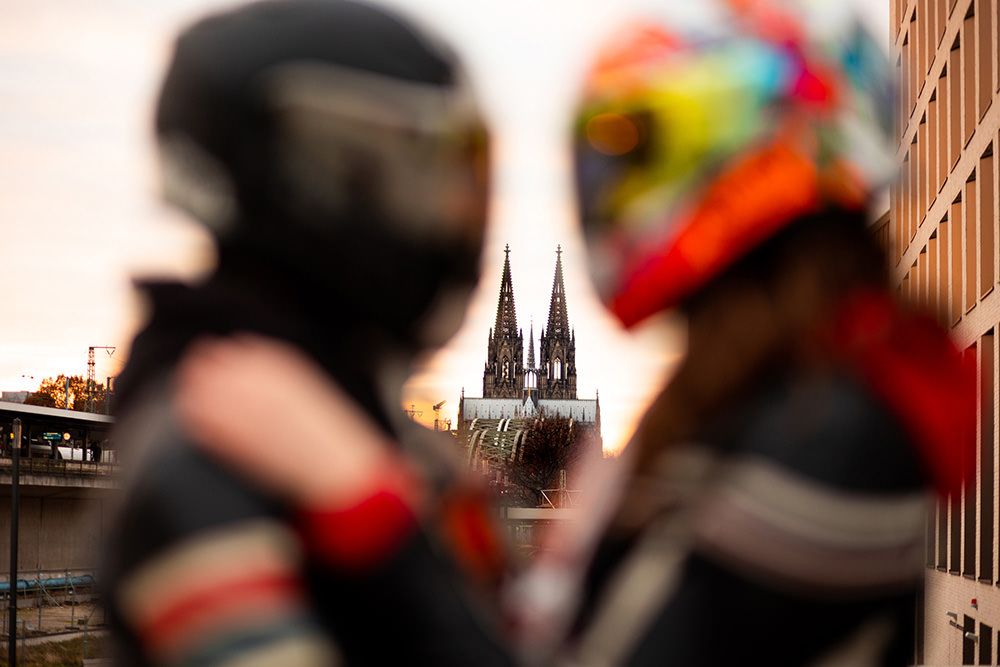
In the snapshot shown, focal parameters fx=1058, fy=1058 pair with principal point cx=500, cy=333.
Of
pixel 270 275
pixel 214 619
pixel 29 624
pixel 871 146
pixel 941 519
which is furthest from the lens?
pixel 29 624

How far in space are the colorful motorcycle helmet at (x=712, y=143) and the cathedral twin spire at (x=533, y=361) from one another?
119 metres

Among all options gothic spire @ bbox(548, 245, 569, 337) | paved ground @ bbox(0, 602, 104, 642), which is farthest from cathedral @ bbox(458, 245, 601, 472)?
paved ground @ bbox(0, 602, 104, 642)

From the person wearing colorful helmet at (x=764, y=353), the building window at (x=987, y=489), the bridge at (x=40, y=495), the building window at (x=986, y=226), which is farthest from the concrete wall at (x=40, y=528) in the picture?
the person wearing colorful helmet at (x=764, y=353)

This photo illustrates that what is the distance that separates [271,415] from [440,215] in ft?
1.00

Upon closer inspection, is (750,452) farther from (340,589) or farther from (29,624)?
(29,624)

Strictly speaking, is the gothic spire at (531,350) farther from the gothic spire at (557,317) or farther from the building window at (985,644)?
the building window at (985,644)

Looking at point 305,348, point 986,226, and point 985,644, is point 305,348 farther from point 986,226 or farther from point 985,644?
point 985,644

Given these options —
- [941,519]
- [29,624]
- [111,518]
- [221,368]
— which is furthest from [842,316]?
[29,624]

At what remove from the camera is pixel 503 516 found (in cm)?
158

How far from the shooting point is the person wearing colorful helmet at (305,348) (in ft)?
3.11

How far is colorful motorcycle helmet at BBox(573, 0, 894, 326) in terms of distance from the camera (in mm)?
1258

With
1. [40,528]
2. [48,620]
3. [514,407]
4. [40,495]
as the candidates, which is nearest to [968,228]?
[48,620]

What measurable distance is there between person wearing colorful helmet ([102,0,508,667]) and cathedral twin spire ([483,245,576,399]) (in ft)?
391

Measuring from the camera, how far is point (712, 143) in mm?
1253
